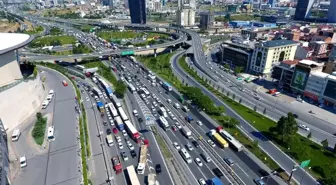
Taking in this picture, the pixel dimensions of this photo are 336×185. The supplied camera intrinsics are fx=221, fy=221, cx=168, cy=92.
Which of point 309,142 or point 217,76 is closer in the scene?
point 309,142

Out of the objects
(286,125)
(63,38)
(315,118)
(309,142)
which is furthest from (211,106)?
(63,38)

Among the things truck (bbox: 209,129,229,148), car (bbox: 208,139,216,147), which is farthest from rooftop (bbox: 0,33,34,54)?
truck (bbox: 209,129,229,148)

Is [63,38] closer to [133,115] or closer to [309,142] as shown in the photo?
[133,115]

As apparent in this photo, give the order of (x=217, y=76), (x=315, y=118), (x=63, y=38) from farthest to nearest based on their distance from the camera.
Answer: (x=63, y=38)
(x=217, y=76)
(x=315, y=118)

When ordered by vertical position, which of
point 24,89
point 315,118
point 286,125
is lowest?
point 315,118

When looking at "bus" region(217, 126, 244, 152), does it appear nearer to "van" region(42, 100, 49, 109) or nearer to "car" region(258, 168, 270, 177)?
"car" region(258, 168, 270, 177)

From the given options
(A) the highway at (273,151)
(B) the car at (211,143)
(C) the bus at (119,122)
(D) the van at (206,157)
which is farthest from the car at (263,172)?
(C) the bus at (119,122)
